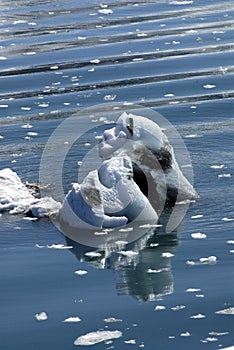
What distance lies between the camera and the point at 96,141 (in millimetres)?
11852

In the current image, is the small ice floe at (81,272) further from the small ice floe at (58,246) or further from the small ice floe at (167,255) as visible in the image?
the small ice floe at (167,255)

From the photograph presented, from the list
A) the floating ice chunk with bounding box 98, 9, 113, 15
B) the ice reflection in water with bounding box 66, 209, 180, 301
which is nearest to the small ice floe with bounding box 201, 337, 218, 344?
the ice reflection in water with bounding box 66, 209, 180, 301

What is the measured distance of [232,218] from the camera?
369 inches

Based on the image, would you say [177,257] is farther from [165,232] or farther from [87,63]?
[87,63]

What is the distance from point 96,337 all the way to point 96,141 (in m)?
4.85

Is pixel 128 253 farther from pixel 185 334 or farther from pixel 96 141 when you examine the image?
pixel 96 141

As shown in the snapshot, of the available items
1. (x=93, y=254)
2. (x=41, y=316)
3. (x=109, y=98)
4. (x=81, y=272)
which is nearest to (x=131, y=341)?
(x=41, y=316)

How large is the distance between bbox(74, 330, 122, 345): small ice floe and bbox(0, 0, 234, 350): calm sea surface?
6 centimetres

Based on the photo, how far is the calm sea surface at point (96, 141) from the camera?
753 centimetres

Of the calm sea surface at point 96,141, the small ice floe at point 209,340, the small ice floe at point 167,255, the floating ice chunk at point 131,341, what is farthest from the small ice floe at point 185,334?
the small ice floe at point 167,255

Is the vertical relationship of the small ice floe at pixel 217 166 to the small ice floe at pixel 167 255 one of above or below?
above

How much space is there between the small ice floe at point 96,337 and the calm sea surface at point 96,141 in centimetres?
6

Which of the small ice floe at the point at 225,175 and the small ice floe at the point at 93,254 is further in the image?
the small ice floe at the point at 225,175

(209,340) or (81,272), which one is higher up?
(81,272)
